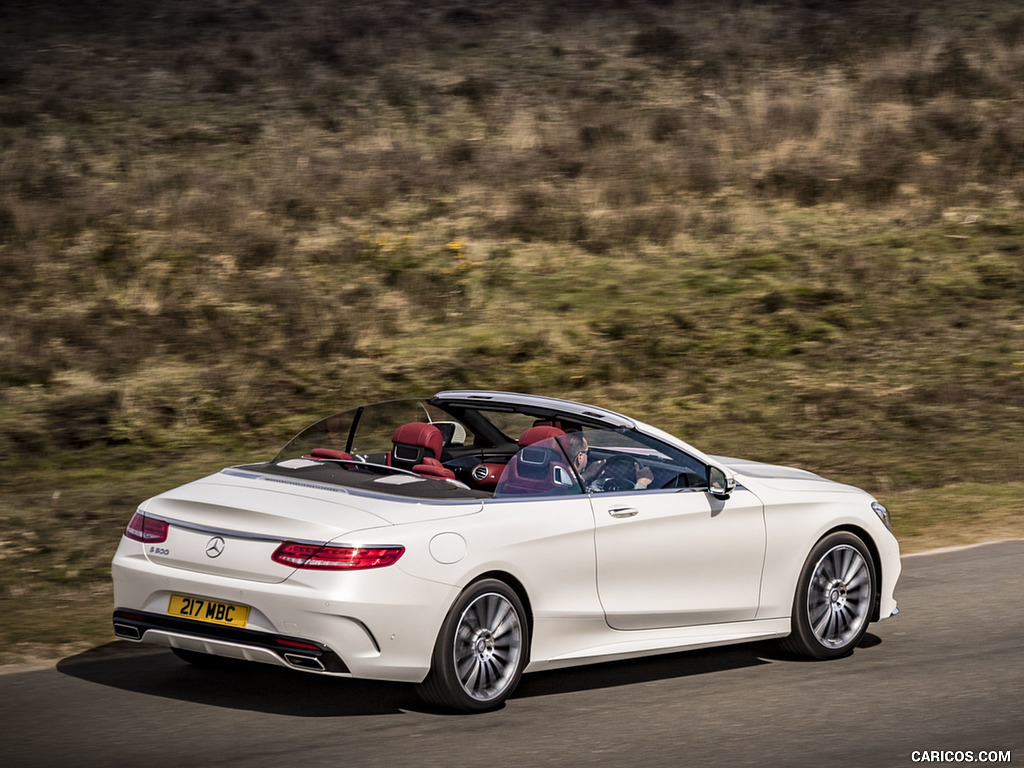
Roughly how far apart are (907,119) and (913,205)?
3.71 m

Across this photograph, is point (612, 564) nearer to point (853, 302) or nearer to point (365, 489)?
point (365, 489)

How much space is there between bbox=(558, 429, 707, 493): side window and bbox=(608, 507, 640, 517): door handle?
0.14 metres

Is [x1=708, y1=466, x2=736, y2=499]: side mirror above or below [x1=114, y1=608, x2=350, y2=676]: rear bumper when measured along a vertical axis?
above

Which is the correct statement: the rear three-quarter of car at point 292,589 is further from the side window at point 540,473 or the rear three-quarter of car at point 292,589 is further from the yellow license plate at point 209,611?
the side window at point 540,473

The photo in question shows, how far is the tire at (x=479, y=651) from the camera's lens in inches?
264

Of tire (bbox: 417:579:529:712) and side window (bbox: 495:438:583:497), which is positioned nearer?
tire (bbox: 417:579:529:712)

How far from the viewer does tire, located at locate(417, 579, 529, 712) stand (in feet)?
22.0

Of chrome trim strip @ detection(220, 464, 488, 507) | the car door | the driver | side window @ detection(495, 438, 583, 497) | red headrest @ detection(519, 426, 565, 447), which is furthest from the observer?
red headrest @ detection(519, 426, 565, 447)

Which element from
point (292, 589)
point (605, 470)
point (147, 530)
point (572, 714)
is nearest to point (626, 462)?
point (605, 470)

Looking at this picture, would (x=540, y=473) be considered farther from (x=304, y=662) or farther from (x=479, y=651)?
(x=304, y=662)

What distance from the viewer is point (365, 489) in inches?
280

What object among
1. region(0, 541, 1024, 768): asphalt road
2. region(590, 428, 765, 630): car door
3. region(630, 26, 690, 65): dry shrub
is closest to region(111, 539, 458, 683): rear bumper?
region(0, 541, 1024, 768): asphalt road

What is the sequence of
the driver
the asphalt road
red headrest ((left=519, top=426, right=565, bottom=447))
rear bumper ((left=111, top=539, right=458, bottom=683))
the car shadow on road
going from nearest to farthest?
1. the asphalt road
2. rear bumper ((left=111, top=539, right=458, bottom=683))
3. the car shadow on road
4. the driver
5. red headrest ((left=519, top=426, right=565, bottom=447))

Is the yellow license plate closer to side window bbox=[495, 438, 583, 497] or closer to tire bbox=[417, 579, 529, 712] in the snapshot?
tire bbox=[417, 579, 529, 712]
